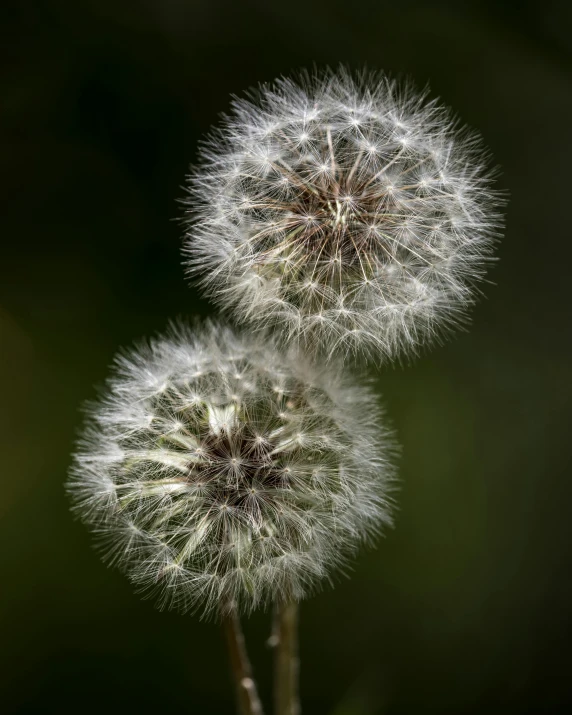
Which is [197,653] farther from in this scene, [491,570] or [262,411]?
[262,411]

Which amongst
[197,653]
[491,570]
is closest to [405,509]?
[491,570]

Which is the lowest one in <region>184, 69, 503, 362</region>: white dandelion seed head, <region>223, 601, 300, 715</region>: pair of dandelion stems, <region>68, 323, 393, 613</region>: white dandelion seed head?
<region>223, 601, 300, 715</region>: pair of dandelion stems

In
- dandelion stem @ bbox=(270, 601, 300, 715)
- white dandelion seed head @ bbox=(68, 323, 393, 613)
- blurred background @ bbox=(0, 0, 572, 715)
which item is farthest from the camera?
blurred background @ bbox=(0, 0, 572, 715)

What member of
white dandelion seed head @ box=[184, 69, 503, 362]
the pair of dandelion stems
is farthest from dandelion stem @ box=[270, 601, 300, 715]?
white dandelion seed head @ box=[184, 69, 503, 362]

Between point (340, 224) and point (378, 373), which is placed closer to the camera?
point (340, 224)

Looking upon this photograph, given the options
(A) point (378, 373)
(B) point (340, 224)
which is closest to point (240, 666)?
(B) point (340, 224)

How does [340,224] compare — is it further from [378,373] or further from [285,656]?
[378,373]

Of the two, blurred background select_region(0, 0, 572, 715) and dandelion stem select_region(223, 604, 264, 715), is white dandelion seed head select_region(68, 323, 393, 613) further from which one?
blurred background select_region(0, 0, 572, 715)
